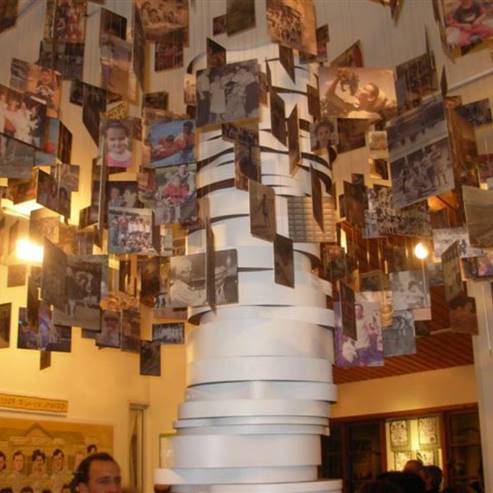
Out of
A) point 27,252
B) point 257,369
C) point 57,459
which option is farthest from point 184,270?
point 57,459

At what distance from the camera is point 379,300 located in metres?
3.91

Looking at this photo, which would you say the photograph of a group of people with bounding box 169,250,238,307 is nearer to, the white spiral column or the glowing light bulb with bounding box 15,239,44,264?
the white spiral column

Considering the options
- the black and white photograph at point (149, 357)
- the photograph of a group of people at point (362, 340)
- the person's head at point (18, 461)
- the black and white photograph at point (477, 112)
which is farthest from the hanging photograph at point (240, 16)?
the person's head at point (18, 461)

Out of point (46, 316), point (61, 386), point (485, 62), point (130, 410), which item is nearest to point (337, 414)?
point (130, 410)

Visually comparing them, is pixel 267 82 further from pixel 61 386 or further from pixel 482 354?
pixel 61 386

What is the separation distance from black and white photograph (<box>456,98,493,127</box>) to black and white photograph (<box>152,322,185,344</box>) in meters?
1.84

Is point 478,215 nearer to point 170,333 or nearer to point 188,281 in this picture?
point 188,281

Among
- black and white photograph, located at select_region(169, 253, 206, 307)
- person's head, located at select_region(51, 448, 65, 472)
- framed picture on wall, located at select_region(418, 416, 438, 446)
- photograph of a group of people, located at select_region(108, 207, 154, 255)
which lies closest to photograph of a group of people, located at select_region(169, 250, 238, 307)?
black and white photograph, located at select_region(169, 253, 206, 307)

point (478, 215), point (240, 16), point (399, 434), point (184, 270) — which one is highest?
point (240, 16)

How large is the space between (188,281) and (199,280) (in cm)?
5

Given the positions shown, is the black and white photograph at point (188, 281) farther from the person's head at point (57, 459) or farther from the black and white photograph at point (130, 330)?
the person's head at point (57, 459)

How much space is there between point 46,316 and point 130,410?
12.6 feet

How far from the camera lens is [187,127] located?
3672mm

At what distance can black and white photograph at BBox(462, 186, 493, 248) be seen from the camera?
11.0ft
